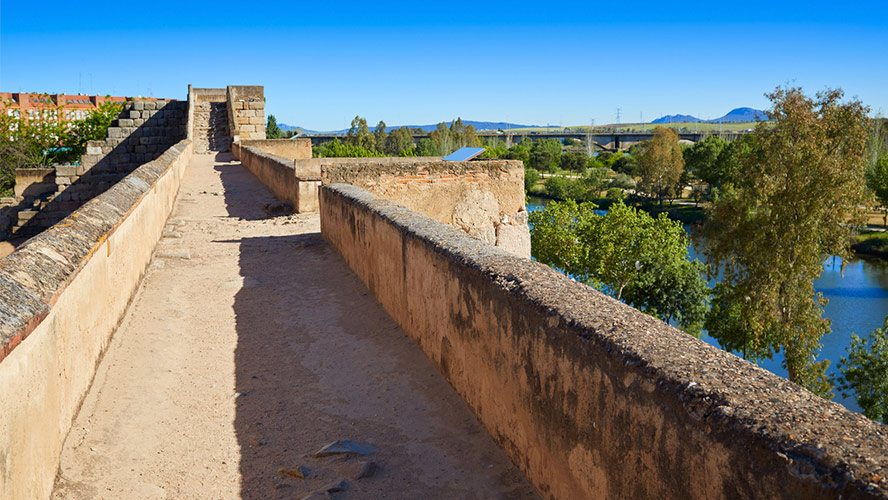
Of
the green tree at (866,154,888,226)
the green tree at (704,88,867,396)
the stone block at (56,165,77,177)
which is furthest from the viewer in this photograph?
the green tree at (866,154,888,226)

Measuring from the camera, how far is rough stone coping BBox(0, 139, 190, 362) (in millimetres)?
2518

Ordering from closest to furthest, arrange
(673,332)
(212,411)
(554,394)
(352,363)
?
(673,332), (554,394), (212,411), (352,363)

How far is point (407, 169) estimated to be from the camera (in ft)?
30.8

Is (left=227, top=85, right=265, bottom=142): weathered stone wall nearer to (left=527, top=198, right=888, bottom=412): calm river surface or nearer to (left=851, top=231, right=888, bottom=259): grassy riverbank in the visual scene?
(left=527, top=198, right=888, bottom=412): calm river surface

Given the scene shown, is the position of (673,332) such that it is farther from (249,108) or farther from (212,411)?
(249,108)

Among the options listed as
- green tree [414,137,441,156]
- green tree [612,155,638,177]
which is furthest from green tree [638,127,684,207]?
green tree [414,137,441,156]

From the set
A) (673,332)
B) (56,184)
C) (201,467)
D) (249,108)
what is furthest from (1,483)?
(249,108)

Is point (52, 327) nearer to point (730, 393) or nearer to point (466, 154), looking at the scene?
point (730, 393)

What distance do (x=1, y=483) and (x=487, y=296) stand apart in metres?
2.18

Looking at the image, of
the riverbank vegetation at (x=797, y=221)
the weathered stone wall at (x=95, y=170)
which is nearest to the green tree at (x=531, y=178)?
the riverbank vegetation at (x=797, y=221)

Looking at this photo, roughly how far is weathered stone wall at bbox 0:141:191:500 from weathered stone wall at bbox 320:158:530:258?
3931mm

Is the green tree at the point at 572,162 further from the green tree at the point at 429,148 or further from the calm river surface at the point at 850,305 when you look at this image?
the calm river surface at the point at 850,305

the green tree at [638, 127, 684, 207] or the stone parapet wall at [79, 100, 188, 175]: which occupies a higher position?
the stone parapet wall at [79, 100, 188, 175]

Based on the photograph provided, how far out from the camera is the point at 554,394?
2.80 meters
